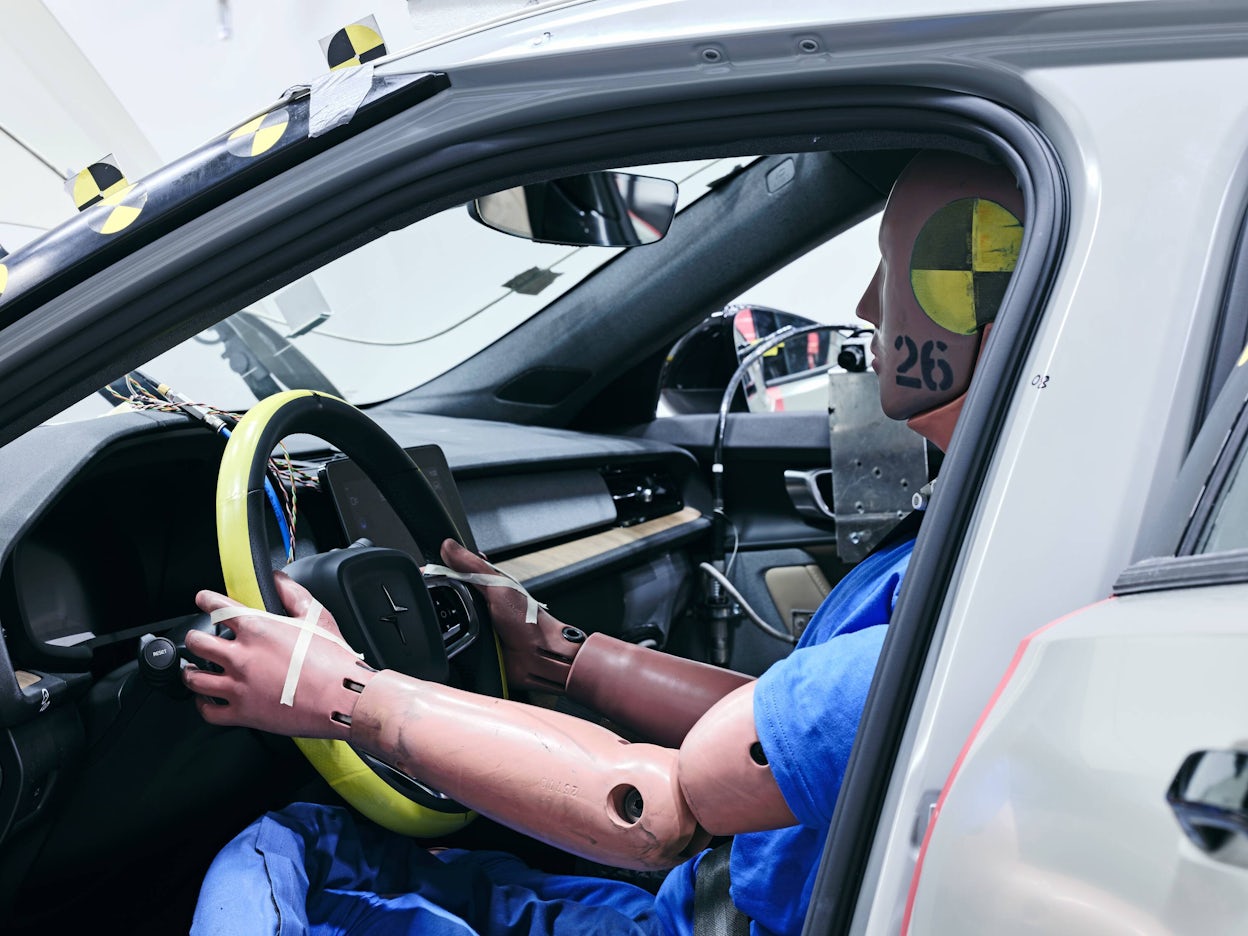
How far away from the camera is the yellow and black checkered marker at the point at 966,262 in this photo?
90 centimetres

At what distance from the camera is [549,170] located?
879 millimetres

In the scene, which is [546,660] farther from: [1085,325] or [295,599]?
[1085,325]

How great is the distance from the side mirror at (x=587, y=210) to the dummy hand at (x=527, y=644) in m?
0.47

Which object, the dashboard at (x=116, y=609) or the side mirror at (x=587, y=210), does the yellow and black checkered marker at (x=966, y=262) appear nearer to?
the side mirror at (x=587, y=210)

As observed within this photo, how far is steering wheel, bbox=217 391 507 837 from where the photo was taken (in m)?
1.04

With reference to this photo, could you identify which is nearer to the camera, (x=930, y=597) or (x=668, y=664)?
(x=930, y=597)

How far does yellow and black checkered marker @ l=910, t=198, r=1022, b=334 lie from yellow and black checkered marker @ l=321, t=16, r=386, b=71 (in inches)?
21.8

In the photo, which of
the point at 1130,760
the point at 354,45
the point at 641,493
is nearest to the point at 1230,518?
the point at 1130,760

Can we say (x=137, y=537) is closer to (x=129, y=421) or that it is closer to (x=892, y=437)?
(x=129, y=421)

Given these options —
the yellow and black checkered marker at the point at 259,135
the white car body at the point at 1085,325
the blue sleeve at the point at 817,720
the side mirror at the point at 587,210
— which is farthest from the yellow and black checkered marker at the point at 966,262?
the yellow and black checkered marker at the point at 259,135

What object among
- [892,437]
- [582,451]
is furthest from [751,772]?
[892,437]

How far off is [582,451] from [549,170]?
1371mm

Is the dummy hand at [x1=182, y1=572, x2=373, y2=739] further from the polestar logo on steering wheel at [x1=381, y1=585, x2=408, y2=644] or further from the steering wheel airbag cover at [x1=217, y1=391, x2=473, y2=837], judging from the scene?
the polestar logo on steering wheel at [x1=381, y1=585, x2=408, y2=644]

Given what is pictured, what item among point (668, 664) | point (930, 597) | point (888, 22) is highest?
point (888, 22)
